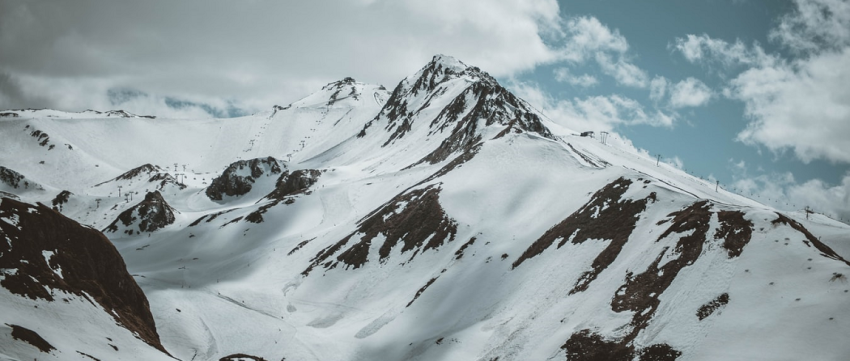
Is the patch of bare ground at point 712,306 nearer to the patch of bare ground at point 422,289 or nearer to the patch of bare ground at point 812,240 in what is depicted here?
the patch of bare ground at point 812,240

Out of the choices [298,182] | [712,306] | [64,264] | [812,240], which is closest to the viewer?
[64,264]

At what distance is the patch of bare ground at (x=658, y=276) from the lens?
112ft

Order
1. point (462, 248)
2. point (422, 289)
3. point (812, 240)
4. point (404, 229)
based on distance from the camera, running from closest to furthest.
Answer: point (812, 240) < point (422, 289) < point (462, 248) < point (404, 229)

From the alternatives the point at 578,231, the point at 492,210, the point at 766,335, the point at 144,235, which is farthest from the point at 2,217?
the point at 144,235

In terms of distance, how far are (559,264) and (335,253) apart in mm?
44140

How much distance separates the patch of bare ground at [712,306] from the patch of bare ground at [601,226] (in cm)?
1157

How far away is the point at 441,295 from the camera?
5556 centimetres

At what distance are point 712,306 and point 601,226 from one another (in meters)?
19.0

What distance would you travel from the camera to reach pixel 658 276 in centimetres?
3647

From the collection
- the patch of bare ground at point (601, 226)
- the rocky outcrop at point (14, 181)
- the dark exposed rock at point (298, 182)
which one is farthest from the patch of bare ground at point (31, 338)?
the rocky outcrop at point (14, 181)

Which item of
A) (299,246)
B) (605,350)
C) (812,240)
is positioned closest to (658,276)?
(605,350)

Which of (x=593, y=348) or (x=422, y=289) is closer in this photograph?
(x=593, y=348)

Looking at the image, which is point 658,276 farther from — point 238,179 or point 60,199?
point 60,199

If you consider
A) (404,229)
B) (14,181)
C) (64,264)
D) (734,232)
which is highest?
(14,181)
